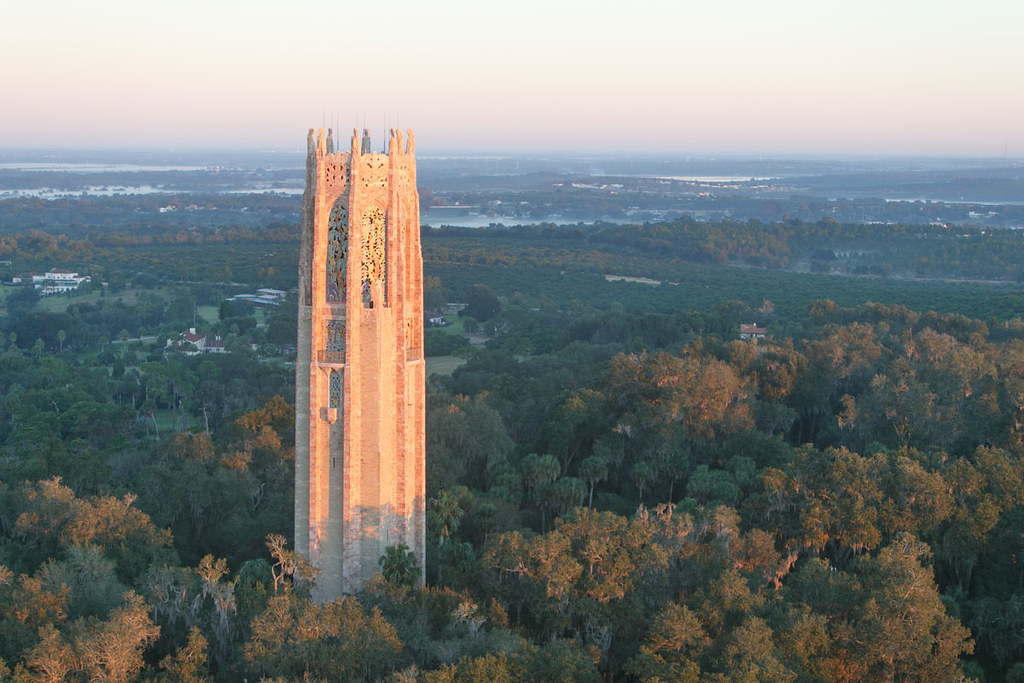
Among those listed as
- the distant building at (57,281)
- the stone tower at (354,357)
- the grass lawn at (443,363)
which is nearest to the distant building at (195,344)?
the grass lawn at (443,363)

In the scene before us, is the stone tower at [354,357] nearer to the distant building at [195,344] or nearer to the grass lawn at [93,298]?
the distant building at [195,344]

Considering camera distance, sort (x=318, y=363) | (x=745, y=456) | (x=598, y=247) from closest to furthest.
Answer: (x=318, y=363) < (x=745, y=456) < (x=598, y=247)

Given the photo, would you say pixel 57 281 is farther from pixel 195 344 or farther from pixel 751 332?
pixel 751 332

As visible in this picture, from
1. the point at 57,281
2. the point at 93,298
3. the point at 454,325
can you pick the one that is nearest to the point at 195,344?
the point at 454,325

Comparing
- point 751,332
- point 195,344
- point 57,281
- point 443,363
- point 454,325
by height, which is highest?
point 751,332

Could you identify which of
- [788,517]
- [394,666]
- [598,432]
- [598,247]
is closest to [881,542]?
[788,517]

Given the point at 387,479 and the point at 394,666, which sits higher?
the point at 387,479

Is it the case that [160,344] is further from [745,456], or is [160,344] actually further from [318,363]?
[318,363]
